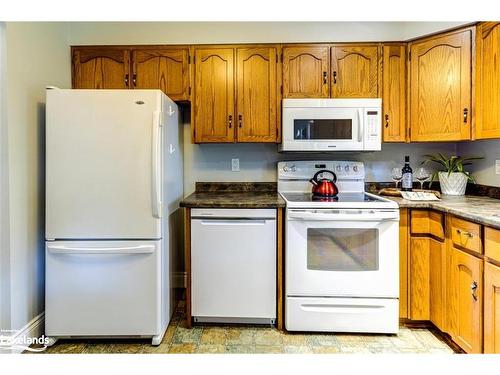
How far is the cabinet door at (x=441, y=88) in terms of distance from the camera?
7.16 ft

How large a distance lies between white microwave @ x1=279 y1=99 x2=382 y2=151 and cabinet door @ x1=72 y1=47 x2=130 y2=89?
131 cm

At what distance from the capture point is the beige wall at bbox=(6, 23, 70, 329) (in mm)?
1806

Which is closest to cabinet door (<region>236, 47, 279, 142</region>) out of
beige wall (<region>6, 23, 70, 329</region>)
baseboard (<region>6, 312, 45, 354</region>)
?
beige wall (<region>6, 23, 70, 329</region>)

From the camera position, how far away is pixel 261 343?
2.01 metres

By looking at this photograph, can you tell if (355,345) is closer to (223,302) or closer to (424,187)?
(223,302)

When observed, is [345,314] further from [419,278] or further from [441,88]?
[441,88]

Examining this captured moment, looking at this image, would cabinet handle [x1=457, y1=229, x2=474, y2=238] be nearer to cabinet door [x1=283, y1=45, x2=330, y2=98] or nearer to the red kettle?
the red kettle

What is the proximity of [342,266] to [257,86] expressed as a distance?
149 cm

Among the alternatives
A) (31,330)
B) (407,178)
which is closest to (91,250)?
(31,330)

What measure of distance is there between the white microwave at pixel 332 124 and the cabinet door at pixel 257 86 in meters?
0.14

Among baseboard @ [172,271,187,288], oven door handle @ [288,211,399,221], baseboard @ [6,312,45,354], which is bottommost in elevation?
baseboard @ [6,312,45,354]

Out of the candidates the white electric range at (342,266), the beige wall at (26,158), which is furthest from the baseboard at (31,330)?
the white electric range at (342,266)

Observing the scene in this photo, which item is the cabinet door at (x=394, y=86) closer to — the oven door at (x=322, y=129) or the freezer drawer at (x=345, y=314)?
the oven door at (x=322, y=129)
